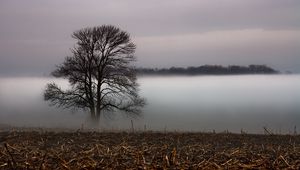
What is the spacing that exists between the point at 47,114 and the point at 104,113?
22946 mm

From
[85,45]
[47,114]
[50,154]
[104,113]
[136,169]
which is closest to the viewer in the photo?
[136,169]

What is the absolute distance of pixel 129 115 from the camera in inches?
2119

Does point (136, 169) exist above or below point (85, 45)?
below

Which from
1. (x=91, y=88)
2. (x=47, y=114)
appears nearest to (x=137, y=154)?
(x=91, y=88)

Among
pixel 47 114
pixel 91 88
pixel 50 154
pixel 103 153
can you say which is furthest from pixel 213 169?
pixel 47 114

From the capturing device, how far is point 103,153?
621cm

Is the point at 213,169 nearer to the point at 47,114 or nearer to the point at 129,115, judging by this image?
the point at 129,115

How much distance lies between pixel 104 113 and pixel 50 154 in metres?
48.8

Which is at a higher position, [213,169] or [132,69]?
[132,69]

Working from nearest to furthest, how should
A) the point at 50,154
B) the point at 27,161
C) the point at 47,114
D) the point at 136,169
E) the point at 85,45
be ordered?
the point at 136,169
the point at 27,161
the point at 50,154
the point at 85,45
the point at 47,114

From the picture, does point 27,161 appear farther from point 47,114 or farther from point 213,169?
point 47,114

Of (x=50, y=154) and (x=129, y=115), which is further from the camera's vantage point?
(x=129, y=115)

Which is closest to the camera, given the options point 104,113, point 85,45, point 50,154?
point 50,154

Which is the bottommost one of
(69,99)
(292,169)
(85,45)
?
(292,169)
